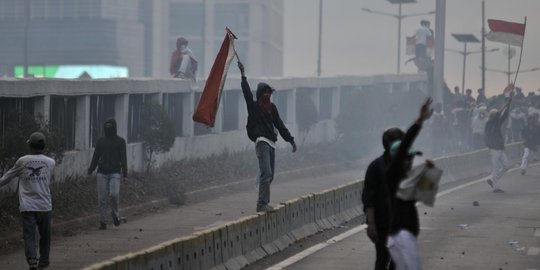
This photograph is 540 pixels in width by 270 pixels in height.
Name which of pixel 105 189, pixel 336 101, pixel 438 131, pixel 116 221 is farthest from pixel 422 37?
pixel 105 189

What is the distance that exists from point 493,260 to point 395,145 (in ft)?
22.6

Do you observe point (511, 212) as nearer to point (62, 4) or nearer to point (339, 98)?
point (339, 98)

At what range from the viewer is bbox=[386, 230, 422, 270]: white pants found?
11469 millimetres

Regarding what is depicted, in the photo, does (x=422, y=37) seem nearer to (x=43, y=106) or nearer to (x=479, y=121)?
(x=479, y=121)

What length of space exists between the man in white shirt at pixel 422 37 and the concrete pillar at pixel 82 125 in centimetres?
2828

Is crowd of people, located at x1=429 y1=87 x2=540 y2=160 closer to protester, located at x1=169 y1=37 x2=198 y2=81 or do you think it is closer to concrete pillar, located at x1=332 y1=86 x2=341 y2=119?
concrete pillar, located at x1=332 y1=86 x2=341 y2=119

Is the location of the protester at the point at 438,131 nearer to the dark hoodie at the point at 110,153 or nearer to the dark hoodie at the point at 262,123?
the dark hoodie at the point at 110,153

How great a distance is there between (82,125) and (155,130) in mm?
3303

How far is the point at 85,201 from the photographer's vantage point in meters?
26.8

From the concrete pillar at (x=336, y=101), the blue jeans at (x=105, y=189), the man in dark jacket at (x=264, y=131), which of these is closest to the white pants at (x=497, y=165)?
the blue jeans at (x=105, y=189)

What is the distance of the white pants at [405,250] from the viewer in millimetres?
11469

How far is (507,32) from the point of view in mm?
38094

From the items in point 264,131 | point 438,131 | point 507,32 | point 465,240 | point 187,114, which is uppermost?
point 507,32

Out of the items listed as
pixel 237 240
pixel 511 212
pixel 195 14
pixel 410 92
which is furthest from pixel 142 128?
pixel 195 14
